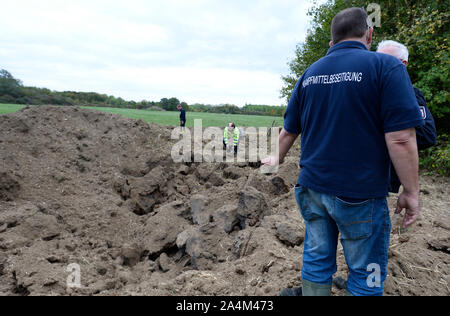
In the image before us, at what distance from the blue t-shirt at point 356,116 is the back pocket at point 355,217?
2.4 inches


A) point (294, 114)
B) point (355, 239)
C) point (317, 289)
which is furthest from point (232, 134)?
point (355, 239)

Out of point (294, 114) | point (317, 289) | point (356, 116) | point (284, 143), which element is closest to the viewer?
point (356, 116)

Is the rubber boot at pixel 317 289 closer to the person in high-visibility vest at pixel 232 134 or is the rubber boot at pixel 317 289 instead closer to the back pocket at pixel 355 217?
the back pocket at pixel 355 217

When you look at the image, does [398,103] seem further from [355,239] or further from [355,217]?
[355,239]

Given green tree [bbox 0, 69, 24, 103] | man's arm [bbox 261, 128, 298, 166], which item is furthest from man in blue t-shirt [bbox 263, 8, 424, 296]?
green tree [bbox 0, 69, 24, 103]

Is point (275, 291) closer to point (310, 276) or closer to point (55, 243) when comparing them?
point (310, 276)

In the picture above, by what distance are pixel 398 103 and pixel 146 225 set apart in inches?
197

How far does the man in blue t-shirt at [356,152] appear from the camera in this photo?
1.85 m

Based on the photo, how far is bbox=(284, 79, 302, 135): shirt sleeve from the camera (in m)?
2.37

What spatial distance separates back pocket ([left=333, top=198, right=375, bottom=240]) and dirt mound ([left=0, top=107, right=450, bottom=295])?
1.05 m

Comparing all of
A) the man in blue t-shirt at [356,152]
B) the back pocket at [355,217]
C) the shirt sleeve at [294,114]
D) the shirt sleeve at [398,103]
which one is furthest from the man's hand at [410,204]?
the shirt sleeve at [294,114]

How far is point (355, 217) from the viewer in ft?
6.35
